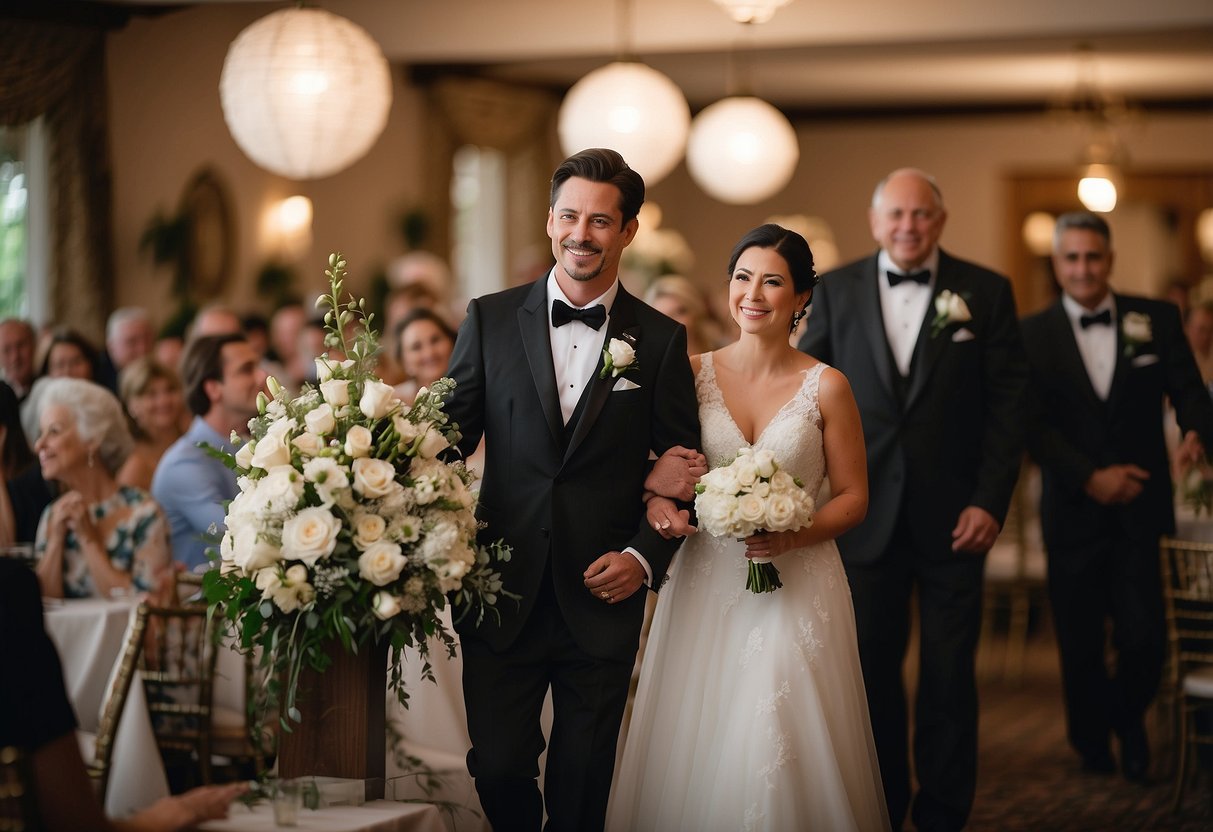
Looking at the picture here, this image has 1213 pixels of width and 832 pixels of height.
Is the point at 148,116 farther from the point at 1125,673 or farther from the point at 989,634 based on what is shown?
the point at 1125,673

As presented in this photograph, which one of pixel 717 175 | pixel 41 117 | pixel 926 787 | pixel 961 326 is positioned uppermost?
pixel 41 117

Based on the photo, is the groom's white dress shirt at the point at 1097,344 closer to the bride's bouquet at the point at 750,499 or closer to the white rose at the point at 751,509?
the bride's bouquet at the point at 750,499

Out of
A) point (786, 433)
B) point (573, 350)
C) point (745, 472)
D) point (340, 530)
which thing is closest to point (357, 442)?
point (340, 530)

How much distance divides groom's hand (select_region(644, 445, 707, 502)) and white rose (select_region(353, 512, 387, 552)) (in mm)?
745

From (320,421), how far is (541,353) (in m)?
0.61

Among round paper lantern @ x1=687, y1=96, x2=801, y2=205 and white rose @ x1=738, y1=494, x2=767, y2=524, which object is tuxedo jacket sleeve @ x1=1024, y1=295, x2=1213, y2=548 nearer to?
round paper lantern @ x1=687, y1=96, x2=801, y2=205

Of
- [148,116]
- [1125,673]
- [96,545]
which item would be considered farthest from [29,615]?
[148,116]

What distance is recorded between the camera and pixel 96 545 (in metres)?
5.07

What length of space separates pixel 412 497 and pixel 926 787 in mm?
2244

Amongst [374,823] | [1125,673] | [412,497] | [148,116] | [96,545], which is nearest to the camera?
[374,823]

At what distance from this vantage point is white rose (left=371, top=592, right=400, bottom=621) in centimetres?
292

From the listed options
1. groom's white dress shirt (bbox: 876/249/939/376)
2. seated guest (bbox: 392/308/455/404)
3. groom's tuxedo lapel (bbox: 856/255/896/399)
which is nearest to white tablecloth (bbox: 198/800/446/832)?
groom's tuxedo lapel (bbox: 856/255/896/399)

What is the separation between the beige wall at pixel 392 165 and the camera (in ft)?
30.4

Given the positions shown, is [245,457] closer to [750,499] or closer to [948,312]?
[750,499]
